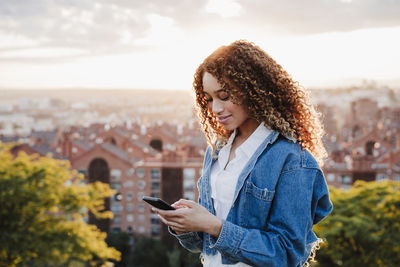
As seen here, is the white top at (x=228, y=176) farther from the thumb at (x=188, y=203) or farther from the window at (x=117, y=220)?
the window at (x=117, y=220)

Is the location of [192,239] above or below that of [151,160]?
above

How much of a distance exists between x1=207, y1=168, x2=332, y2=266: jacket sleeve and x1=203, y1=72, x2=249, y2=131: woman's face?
207 mm

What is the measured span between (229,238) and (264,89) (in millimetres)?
400

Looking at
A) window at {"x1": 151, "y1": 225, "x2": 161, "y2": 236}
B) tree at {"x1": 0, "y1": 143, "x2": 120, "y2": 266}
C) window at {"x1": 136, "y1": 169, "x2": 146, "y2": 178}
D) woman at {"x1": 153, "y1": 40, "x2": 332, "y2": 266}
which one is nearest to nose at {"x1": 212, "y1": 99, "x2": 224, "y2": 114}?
woman at {"x1": 153, "y1": 40, "x2": 332, "y2": 266}

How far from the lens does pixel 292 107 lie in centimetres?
115

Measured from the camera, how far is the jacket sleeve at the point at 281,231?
101 cm

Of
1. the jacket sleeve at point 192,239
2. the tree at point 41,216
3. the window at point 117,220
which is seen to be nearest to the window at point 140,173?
the window at point 117,220

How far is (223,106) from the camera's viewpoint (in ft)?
3.67

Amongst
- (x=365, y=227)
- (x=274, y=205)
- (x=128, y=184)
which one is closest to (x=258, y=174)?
(x=274, y=205)

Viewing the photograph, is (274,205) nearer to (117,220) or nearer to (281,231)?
(281,231)

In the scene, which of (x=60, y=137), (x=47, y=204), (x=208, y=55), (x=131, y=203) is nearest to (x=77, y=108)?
(x=60, y=137)

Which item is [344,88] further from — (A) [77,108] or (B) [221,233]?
(B) [221,233]

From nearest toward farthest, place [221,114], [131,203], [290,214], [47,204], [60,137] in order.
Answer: [290,214] → [221,114] → [47,204] → [131,203] → [60,137]

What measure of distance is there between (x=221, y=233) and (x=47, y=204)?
247 inches
